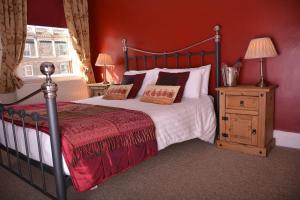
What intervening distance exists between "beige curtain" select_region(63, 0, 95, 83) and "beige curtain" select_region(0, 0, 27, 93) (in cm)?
81

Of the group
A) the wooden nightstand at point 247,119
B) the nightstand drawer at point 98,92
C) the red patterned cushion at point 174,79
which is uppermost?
the red patterned cushion at point 174,79

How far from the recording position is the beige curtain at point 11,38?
355 cm

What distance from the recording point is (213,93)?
3.36m

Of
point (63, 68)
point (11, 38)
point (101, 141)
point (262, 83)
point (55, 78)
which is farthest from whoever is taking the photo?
point (63, 68)

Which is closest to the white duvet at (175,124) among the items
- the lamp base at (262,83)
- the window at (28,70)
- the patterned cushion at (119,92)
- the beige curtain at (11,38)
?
the patterned cushion at (119,92)

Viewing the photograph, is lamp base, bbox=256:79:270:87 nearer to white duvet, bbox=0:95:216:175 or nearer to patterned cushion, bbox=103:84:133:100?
white duvet, bbox=0:95:216:175

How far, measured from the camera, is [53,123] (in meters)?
1.54

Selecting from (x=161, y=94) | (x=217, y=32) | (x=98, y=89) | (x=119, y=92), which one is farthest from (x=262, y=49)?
(x=98, y=89)

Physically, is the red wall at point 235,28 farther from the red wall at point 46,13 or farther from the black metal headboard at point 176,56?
the red wall at point 46,13

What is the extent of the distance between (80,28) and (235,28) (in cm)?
283

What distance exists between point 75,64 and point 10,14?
1424 millimetres

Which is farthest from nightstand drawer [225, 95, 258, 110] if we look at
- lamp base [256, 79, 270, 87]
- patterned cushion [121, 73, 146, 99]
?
patterned cushion [121, 73, 146, 99]

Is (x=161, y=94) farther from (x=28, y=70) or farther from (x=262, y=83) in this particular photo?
(x=28, y=70)

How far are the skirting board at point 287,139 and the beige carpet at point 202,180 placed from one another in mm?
118
